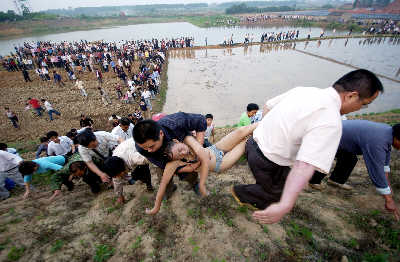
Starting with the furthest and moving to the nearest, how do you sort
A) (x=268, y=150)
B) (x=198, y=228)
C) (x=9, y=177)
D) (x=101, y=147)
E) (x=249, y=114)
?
(x=249, y=114) → (x=9, y=177) → (x=101, y=147) → (x=198, y=228) → (x=268, y=150)

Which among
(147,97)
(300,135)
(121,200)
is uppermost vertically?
(300,135)

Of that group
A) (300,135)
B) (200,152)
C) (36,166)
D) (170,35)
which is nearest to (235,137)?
(200,152)

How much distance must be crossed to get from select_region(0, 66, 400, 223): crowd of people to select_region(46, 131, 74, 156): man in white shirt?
792mm

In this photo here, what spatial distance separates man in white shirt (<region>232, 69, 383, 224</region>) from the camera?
1.28 metres

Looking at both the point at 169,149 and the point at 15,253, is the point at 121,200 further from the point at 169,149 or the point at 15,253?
the point at 169,149

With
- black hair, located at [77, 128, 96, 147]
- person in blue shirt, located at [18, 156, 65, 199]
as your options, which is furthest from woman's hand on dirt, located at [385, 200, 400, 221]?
person in blue shirt, located at [18, 156, 65, 199]

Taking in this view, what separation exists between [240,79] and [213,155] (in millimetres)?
14160

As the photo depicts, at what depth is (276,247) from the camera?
236cm

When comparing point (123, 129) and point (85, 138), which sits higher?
point (85, 138)

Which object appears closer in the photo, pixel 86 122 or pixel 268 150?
pixel 268 150

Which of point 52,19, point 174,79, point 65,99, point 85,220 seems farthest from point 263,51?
point 52,19

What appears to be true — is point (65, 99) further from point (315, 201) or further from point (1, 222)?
point (315, 201)

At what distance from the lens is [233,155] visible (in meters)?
2.61

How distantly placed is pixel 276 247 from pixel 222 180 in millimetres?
1721
